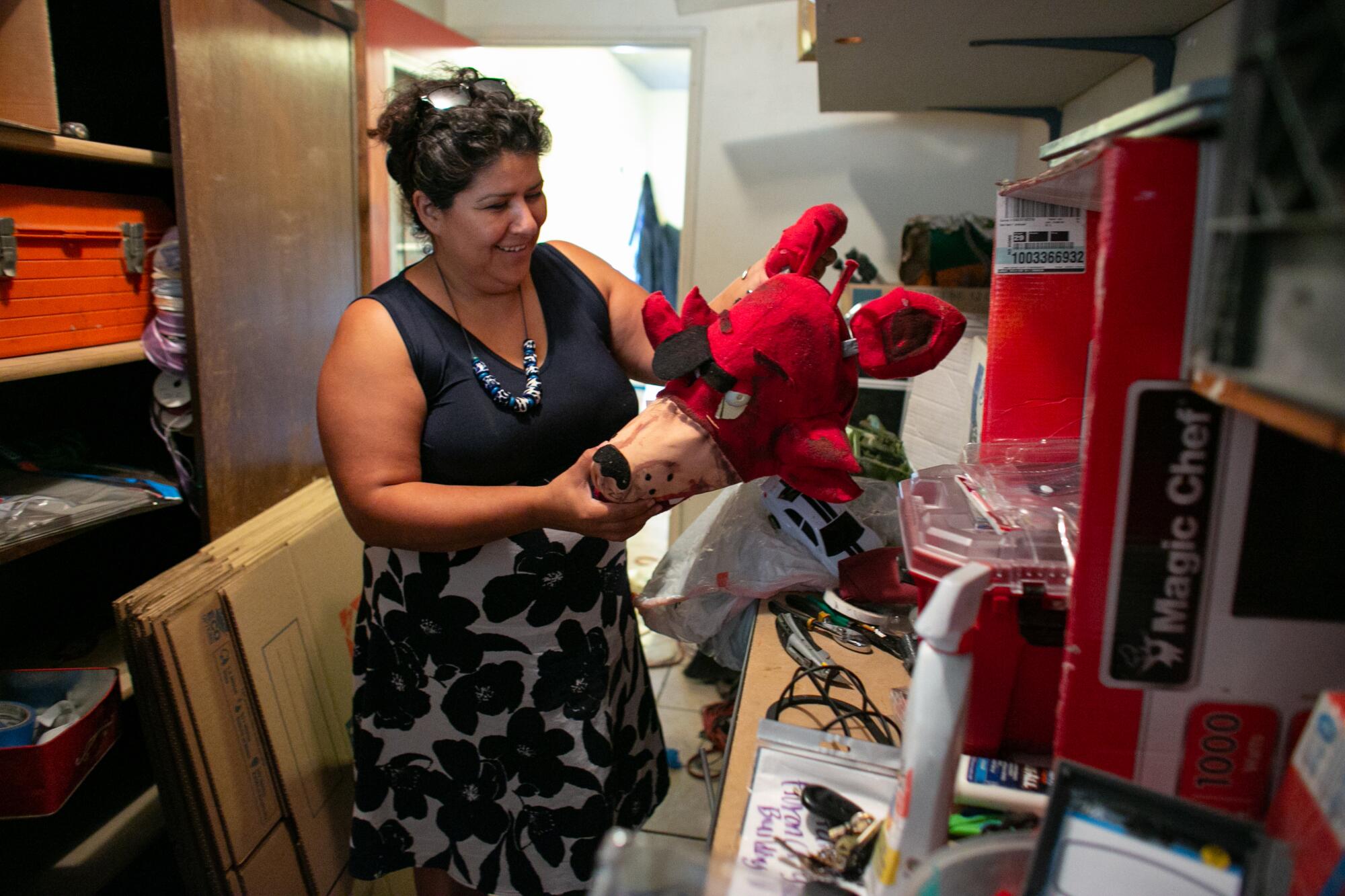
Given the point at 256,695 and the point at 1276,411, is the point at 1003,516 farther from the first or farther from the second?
the point at 256,695

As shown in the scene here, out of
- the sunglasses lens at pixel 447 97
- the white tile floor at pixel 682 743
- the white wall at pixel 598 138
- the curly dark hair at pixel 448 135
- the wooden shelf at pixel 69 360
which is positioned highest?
the white wall at pixel 598 138

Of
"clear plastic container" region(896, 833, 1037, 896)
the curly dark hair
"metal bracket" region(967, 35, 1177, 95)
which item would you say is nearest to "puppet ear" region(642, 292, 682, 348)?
the curly dark hair

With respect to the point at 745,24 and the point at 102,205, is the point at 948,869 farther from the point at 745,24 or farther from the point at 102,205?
the point at 745,24

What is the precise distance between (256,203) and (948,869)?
5.65 feet

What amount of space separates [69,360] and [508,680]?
929 millimetres

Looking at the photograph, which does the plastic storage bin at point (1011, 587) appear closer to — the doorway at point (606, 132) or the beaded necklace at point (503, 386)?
the beaded necklace at point (503, 386)

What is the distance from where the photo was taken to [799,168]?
269 cm

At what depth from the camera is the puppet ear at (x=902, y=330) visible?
96 cm

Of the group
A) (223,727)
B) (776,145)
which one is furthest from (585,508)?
(776,145)

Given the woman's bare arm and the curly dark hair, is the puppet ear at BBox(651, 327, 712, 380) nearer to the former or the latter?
the woman's bare arm

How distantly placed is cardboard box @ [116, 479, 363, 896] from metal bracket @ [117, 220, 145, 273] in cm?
54

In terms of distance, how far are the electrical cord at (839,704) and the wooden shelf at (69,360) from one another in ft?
4.12

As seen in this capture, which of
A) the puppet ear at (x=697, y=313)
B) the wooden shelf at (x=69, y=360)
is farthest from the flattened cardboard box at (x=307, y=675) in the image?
the puppet ear at (x=697, y=313)

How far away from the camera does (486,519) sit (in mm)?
1060
